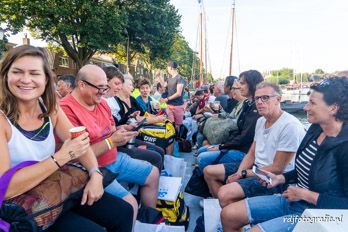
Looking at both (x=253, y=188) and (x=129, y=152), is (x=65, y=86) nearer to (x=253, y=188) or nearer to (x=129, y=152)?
(x=129, y=152)

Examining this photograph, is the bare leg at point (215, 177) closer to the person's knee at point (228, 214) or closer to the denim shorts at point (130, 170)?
Answer: the denim shorts at point (130, 170)

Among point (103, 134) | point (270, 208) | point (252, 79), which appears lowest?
point (270, 208)

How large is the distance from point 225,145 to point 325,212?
2300 mm

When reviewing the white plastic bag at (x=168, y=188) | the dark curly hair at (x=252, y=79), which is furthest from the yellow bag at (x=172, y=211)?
the dark curly hair at (x=252, y=79)

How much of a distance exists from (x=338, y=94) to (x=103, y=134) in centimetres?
186

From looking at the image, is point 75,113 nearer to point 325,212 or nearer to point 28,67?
point 28,67

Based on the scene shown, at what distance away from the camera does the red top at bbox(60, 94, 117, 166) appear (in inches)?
90.1

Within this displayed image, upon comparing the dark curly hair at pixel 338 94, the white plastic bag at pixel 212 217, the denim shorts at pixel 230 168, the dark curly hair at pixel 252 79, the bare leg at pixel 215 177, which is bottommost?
the white plastic bag at pixel 212 217

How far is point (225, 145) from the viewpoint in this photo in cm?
355

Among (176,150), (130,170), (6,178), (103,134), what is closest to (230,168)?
(130,170)

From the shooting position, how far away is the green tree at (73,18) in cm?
1705

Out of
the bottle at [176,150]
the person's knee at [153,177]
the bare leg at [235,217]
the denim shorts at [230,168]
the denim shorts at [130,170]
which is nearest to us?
the bare leg at [235,217]

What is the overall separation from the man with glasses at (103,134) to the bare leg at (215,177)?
0.68 metres

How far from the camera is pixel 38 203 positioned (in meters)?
1.42
